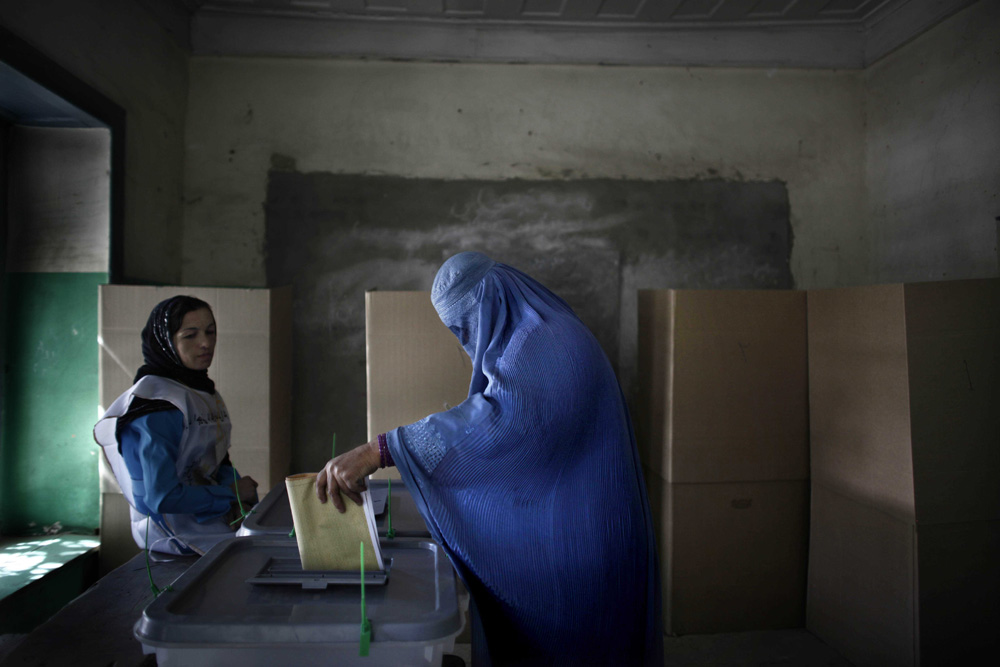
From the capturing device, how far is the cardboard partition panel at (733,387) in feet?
6.81

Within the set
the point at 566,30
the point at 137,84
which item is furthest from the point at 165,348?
the point at 566,30

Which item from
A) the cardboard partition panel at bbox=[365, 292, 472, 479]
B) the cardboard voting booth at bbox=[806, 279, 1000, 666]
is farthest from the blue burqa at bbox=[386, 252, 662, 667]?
the cardboard voting booth at bbox=[806, 279, 1000, 666]

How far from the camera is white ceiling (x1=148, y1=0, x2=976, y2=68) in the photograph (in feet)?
8.00

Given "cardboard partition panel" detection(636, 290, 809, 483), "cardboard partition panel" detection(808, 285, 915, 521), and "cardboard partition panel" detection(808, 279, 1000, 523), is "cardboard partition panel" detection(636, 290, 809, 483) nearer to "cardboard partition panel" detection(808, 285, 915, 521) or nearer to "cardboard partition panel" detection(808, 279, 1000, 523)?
"cardboard partition panel" detection(808, 285, 915, 521)

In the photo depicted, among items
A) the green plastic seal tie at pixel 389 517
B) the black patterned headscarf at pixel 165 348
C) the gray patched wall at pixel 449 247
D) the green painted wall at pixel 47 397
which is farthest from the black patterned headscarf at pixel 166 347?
the gray patched wall at pixel 449 247

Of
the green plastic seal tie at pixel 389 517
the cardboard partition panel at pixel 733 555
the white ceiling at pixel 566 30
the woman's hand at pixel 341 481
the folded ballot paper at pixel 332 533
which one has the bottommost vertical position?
the cardboard partition panel at pixel 733 555

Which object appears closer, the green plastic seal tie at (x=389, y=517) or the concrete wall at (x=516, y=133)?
the green plastic seal tie at (x=389, y=517)

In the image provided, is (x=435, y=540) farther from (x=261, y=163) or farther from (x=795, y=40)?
(x=795, y=40)

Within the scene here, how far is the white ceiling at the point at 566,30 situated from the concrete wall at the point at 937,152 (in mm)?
159

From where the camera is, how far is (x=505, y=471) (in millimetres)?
1041

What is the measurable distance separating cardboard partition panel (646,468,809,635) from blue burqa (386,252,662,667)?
0.96 m

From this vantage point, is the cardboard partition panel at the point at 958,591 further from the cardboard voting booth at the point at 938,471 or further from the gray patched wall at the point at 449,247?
the gray patched wall at the point at 449,247

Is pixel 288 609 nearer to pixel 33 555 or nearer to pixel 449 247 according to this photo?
pixel 33 555

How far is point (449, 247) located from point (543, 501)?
1.64m
